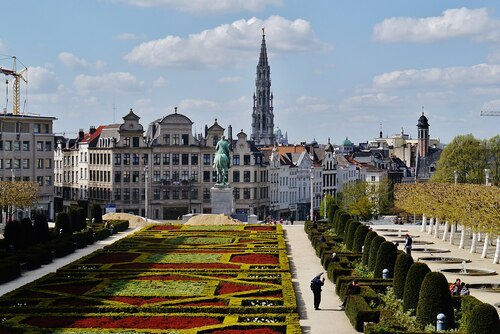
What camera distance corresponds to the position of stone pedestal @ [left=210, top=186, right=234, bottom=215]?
84625mm

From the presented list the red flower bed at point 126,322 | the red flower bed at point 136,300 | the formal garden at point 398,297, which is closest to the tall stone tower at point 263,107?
the formal garden at point 398,297

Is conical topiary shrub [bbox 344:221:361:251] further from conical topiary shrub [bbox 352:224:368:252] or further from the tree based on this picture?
the tree

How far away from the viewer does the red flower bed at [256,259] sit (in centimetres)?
4884

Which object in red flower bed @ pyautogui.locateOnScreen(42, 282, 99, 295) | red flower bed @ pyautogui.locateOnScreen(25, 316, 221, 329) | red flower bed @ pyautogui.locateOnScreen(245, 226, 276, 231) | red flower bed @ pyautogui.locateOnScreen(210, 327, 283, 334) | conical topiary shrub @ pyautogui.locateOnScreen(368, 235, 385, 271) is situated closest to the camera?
red flower bed @ pyautogui.locateOnScreen(210, 327, 283, 334)

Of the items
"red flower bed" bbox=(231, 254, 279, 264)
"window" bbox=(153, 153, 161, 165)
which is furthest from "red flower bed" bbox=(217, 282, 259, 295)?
"window" bbox=(153, 153, 161, 165)

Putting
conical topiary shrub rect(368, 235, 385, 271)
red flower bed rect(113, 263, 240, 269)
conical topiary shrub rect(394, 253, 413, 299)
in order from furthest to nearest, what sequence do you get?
red flower bed rect(113, 263, 240, 269)
conical topiary shrub rect(368, 235, 385, 271)
conical topiary shrub rect(394, 253, 413, 299)

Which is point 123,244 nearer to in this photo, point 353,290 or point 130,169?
point 353,290

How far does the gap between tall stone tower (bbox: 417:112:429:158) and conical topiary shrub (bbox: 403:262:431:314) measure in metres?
145

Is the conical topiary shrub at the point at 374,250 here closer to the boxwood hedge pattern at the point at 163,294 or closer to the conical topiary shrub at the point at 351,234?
the boxwood hedge pattern at the point at 163,294

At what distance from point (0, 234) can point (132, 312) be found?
44.4 metres

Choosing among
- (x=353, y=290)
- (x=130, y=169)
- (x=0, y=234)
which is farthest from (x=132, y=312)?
(x=130, y=169)

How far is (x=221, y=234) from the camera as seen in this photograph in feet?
222

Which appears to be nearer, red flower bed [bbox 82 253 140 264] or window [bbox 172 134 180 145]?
red flower bed [bbox 82 253 140 264]

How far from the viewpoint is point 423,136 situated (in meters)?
176
